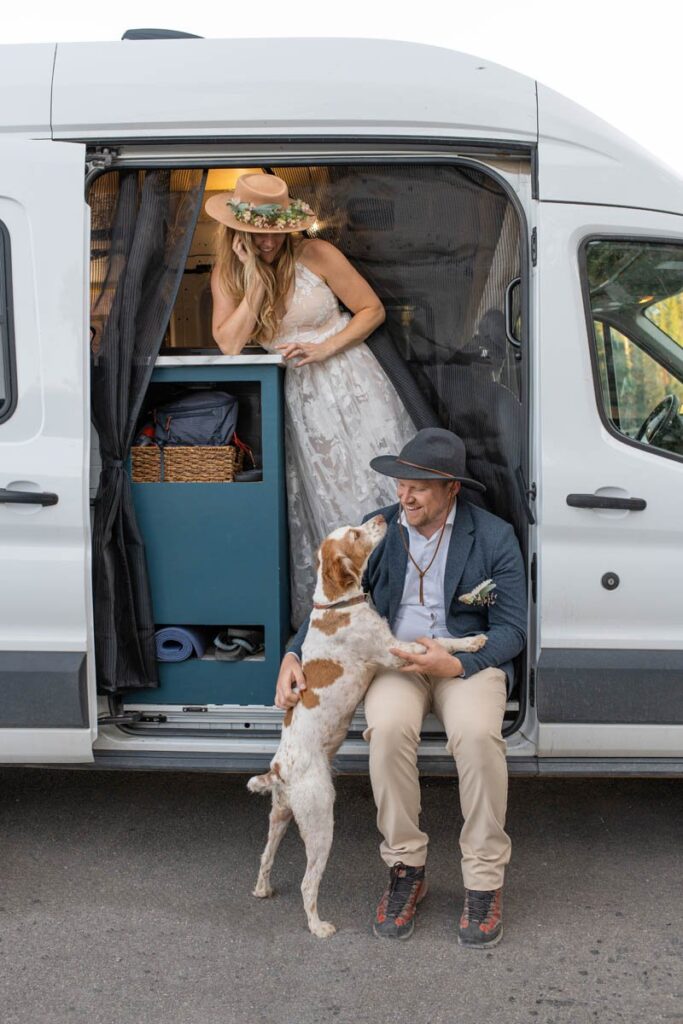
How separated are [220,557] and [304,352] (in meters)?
0.85

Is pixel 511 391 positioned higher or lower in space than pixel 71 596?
higher

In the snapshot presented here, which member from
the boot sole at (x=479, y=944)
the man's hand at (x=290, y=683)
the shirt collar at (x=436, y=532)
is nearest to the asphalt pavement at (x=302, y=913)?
the boot sole at (x=479, y=944)

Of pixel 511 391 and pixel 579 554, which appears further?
pixel 511 391

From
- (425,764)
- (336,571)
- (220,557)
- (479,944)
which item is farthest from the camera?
(220,557)

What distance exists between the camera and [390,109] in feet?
11.2

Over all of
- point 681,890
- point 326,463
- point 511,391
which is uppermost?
point 511,391

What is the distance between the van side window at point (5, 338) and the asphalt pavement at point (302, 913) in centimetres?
165

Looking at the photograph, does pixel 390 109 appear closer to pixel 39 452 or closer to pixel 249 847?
pixel 39 452

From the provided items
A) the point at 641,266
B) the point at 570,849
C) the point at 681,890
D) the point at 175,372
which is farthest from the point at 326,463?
the point at 681,890

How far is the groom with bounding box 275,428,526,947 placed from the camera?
10.7ft

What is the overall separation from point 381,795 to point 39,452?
5.14 ft

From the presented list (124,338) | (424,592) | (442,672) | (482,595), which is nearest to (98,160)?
(124,338)

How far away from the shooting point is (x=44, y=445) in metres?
3.49

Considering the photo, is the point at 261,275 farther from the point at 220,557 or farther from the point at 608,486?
the point at 608,486
